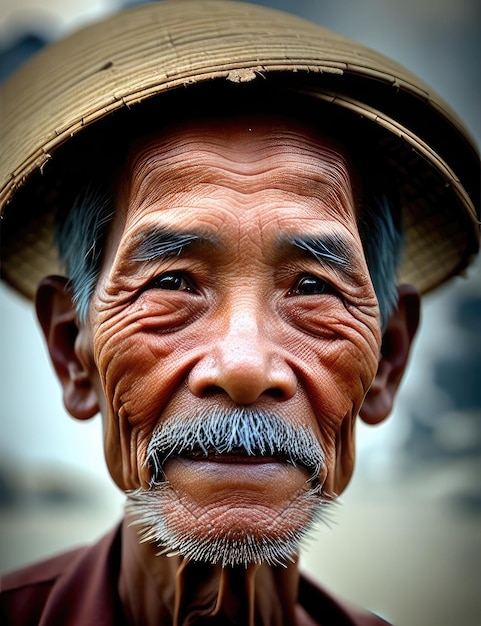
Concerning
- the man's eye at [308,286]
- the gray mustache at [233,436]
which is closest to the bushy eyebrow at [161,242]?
the man's eye at [308,286]

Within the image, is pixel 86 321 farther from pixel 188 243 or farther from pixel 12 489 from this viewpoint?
pixel 12 489

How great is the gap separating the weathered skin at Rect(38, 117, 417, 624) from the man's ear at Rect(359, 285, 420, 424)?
0.23m

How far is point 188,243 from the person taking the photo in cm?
167

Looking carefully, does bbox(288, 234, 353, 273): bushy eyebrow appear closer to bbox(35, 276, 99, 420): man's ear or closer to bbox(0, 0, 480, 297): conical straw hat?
bbox(0, 0, 480, 297): conical straw hat

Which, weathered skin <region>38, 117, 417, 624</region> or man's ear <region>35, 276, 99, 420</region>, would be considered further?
man's ear <region>35, 276, 99, 420</region>

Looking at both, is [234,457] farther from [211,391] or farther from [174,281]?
[174,281]

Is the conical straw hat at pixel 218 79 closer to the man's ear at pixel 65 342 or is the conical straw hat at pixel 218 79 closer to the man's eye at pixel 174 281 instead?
the man's ear at pixel 65 342

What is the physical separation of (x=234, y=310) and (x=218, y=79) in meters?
0.48

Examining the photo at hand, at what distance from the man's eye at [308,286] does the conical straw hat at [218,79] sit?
1.20ft

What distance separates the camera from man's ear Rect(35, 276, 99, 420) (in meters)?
2.02

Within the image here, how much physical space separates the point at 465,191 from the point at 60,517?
3.08m

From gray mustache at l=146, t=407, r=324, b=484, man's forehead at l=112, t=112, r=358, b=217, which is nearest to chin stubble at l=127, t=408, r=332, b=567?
gray mustache at l=146, t=407, r=324, b=484

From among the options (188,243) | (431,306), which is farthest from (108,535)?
(431,306)

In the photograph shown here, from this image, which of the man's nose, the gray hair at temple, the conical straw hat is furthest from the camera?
the gray hair at temple
